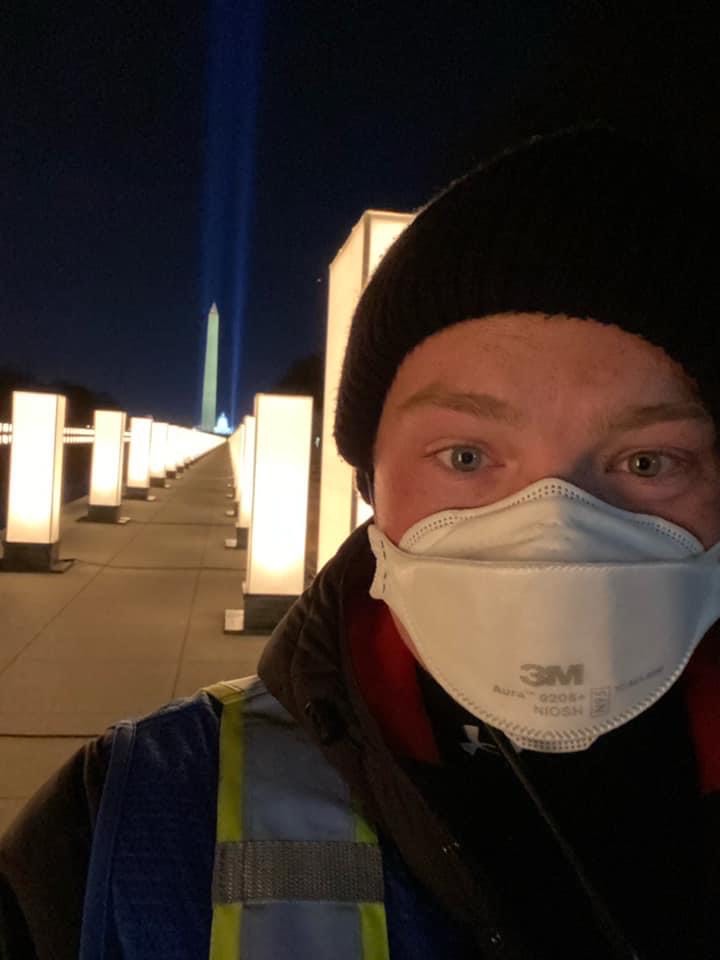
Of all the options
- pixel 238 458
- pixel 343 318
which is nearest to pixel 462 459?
pixel 343 318

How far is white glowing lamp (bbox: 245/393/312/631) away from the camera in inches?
311

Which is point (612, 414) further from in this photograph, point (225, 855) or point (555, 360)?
point (225, 855)

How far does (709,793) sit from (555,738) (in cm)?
27

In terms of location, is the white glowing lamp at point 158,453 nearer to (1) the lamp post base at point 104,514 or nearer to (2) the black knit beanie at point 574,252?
(1) the lamp post base at point 104,514

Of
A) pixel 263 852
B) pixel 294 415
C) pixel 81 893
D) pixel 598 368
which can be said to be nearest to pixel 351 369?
pixel 598 368

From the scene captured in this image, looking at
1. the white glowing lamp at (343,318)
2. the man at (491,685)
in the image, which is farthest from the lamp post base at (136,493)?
the man at (491,685)

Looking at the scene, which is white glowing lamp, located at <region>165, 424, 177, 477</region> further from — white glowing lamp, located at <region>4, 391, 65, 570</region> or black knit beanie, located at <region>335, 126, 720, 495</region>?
black knit beanie, located at <region>335, 126, 720, 495</region>

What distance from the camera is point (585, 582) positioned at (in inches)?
54.9

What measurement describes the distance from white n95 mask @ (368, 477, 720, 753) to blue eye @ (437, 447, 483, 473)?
10 cm

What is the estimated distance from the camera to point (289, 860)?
1243 millimetres

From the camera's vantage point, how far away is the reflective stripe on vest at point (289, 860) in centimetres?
118

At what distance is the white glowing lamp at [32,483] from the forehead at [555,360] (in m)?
9.07

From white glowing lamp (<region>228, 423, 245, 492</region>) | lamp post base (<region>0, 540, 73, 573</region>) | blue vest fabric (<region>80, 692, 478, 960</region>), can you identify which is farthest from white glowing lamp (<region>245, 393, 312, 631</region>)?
white glowing lamp (<region>228, 423, 245, 492</region>)

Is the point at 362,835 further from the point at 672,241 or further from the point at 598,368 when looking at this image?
the point at 672,241
